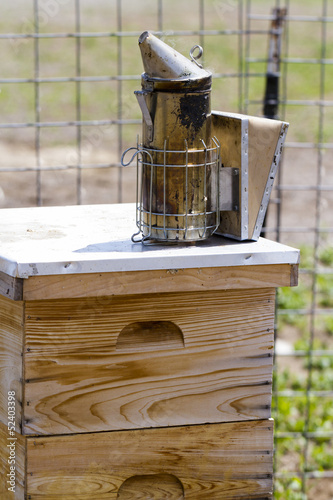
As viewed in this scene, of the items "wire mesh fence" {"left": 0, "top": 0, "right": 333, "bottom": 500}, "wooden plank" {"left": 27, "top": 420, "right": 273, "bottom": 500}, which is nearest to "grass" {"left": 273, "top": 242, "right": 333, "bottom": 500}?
"wire mesh fence" {"left": 0, "top": 0, "right": 333, "bottom": 500}

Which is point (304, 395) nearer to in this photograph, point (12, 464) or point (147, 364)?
point (147, 364)

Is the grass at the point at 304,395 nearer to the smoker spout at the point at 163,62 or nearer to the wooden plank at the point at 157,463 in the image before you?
the wooden plank at the point at 157,463

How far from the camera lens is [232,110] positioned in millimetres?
8594

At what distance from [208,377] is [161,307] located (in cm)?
25

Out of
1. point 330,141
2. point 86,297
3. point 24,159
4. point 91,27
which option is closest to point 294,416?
point 86,297

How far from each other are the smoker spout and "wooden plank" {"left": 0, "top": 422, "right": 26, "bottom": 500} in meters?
1.04

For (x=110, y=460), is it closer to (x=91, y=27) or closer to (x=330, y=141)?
(x=330, y=141)

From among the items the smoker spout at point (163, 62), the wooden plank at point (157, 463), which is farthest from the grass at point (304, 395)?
the smoker spout at point (163, 62)

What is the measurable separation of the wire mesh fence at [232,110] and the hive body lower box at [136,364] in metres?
0.68

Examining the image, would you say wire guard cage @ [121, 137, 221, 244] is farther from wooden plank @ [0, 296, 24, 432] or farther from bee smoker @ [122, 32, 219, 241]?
wooden plank @ [0, 296, 24, 432]

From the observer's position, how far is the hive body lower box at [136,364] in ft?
6.31

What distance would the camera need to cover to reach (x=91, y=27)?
11.0 meters

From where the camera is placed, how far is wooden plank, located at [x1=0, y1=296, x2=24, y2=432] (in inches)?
76.8

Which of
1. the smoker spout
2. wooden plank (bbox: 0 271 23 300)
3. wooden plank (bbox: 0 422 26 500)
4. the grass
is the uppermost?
the smoker spout
